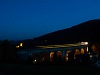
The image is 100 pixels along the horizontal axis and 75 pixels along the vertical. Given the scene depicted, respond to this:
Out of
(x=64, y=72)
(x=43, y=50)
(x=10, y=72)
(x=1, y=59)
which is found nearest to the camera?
(x=64, y=72)

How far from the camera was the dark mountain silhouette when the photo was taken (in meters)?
53.3

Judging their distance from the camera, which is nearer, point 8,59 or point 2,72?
point 2,72

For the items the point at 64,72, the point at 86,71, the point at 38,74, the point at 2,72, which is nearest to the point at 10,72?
the point at 2,72

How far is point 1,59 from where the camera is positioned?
3459cm

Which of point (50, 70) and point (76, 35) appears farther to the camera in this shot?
point (76, 35)

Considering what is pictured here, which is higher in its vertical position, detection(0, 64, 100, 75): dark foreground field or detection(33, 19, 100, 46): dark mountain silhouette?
detection(33, 19, 100, 46): dark mountain silhouette

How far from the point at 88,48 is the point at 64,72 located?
32975 millimetres

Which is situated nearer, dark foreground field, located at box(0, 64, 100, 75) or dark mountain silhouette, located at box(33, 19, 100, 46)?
dark foreground field, located at box(0, 64, 100, 75)

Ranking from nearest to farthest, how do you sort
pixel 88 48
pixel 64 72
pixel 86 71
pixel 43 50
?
pixel 86 71 < pixel 64 72 < pixel 88 48 < pixel 43 50

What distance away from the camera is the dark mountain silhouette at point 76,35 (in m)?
53.3

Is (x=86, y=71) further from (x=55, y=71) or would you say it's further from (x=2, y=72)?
(x=2, y=72)

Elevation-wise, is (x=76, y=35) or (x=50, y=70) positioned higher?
(x=76, y=35)

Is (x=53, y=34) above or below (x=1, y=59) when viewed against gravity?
above

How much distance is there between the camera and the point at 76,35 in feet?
205
